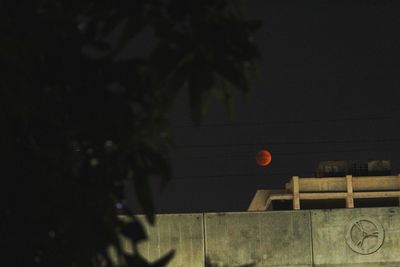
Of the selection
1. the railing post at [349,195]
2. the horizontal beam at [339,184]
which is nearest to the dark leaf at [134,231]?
the railing post at [349,195]

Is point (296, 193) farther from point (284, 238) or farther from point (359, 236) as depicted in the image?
point (284, 238)

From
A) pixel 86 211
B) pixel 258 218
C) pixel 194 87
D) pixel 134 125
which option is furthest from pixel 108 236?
pixel 258 218

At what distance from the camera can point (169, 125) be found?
87.0 inches

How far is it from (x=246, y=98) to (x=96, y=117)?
14.8 inches

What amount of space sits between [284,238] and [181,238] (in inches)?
104

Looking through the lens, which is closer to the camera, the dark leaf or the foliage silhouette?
the foliage silhouette

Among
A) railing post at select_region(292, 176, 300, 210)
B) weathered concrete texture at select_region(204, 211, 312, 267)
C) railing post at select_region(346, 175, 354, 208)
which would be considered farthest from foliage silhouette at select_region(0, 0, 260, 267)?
railing post at select_region(292, 176, 300, 210)

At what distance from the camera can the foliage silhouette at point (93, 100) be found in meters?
2.16

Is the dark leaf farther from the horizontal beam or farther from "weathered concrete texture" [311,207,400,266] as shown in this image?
the horizontal beam

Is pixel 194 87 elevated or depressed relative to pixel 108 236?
elevated

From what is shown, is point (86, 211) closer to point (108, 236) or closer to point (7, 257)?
point (108, 236)

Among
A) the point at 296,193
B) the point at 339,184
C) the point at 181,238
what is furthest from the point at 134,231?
Result: the point at 339,184

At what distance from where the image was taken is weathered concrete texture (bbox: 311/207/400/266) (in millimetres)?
23172

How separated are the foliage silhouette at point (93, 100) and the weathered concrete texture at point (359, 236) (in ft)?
69.4
